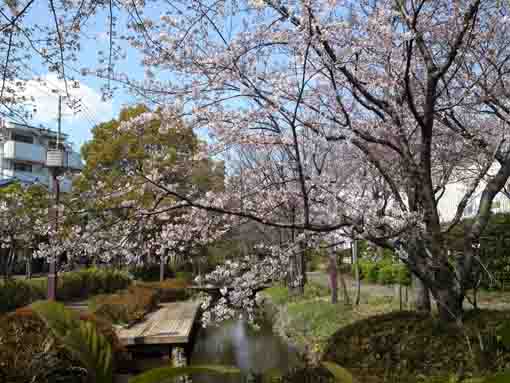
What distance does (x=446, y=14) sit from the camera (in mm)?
5195

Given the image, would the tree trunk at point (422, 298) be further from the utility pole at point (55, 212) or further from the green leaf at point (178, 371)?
the green leaf at point (178, 371)

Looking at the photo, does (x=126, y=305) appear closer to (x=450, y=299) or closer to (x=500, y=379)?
(x=450, y=299)

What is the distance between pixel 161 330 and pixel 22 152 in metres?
25.0

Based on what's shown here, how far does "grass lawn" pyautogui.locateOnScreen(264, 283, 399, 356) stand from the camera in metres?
8.27

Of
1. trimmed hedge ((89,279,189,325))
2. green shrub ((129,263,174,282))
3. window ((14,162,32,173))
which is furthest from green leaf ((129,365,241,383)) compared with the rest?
window ((14,162,32,173))

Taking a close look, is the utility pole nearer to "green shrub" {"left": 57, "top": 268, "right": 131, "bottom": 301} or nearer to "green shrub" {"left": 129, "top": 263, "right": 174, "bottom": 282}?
"green shrub" {"left": 57, "top": 268, "right": 131, "bottom": 301}

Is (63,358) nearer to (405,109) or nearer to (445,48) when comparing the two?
(405,109)

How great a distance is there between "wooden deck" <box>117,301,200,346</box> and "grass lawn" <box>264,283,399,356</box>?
1964 mm

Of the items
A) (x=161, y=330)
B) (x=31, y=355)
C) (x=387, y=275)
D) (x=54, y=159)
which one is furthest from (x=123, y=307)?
(x=387, y=275)

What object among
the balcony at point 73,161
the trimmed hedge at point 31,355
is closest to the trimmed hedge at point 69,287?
the balcony at point 73,161

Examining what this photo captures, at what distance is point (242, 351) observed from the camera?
9656 millimetres

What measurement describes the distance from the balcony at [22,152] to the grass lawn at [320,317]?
74.9 ft

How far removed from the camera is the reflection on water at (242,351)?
26.0 ft

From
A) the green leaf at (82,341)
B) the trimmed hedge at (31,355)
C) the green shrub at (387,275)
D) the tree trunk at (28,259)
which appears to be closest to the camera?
the green leaf at (82,341)
